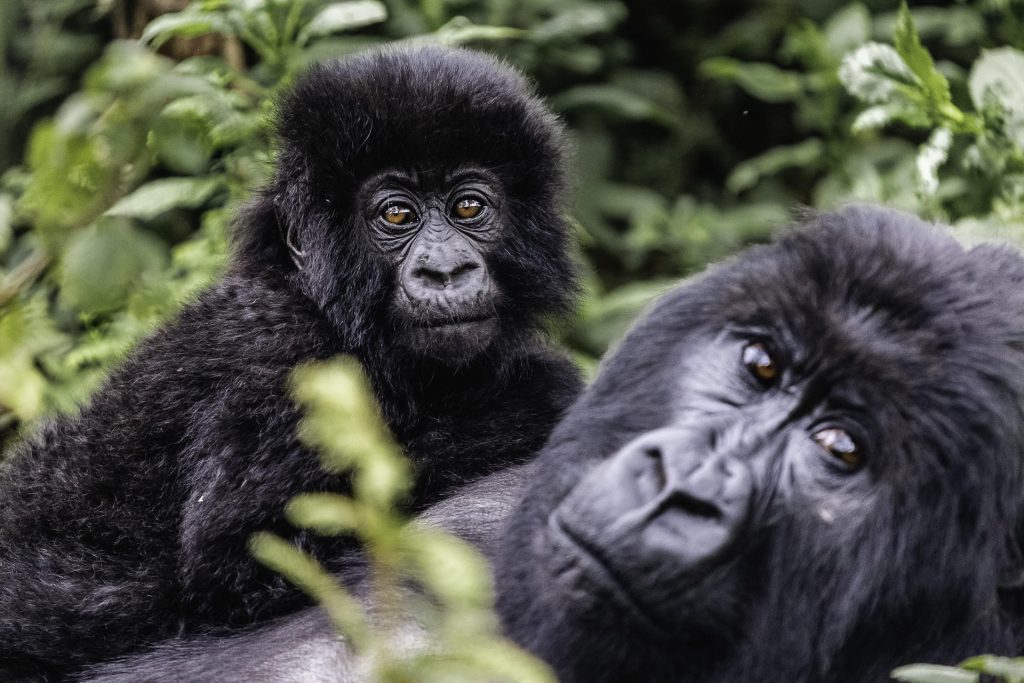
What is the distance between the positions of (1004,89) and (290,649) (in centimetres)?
244

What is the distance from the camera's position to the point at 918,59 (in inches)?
140

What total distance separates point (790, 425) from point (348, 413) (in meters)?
0.93

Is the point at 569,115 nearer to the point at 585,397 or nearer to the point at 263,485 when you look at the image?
the point at 263,485

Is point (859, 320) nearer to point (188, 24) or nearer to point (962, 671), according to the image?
point (962, 671)

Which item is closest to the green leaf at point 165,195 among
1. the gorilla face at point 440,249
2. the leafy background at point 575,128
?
the leafy background at point 575,128

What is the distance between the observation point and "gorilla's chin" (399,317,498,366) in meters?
3.10

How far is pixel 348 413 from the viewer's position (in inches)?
48.6

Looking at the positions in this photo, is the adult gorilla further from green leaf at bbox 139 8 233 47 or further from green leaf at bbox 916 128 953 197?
green leaf at bbox 139 8 233 47

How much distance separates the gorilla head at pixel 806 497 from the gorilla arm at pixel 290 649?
48 centimetres

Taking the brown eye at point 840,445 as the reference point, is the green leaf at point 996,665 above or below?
below

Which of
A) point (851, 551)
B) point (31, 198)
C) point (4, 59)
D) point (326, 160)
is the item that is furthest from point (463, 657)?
Result: point (4, 59)

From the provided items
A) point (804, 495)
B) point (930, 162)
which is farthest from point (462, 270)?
point (804, 495)

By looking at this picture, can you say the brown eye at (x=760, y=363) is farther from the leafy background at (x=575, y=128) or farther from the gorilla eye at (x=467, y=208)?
the gorilla eye at (x=467, y=208)

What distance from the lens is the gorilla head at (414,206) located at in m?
3.17
